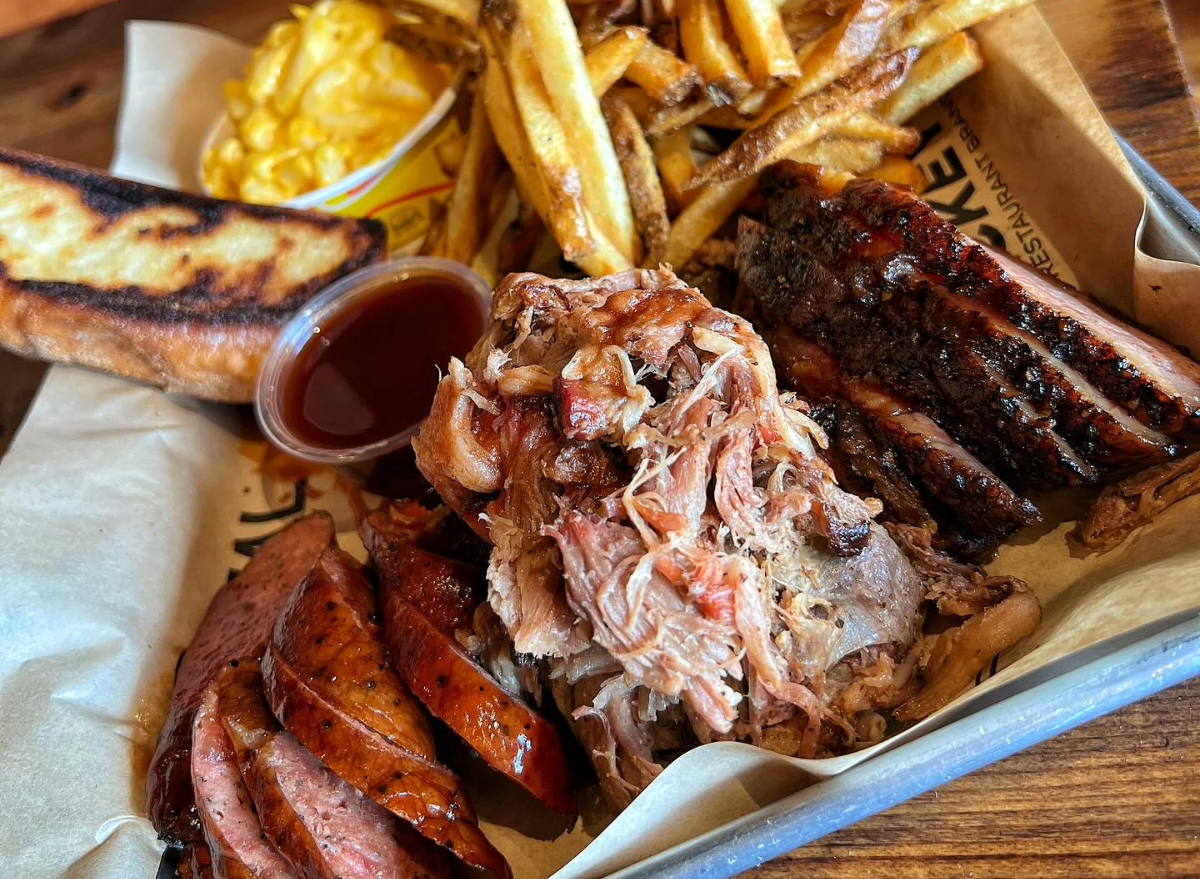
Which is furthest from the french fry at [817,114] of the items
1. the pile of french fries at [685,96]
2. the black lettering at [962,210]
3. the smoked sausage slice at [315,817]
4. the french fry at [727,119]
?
the smoked sausage slice at [315,817]

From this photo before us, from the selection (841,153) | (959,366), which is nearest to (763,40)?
(841,153)

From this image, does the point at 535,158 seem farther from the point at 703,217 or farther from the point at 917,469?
the point at 917,469

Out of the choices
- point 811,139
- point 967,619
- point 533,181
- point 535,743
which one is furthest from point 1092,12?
point 535,743

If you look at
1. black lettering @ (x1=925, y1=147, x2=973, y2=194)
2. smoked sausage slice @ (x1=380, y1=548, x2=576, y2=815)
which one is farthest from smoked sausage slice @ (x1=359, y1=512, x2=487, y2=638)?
black lettering @ (x1=925, y1=147, x2=973, y2=194)

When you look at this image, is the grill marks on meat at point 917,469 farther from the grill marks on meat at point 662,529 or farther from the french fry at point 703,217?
the french fry at point 703,217

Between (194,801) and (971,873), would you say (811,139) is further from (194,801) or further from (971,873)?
(194,801)

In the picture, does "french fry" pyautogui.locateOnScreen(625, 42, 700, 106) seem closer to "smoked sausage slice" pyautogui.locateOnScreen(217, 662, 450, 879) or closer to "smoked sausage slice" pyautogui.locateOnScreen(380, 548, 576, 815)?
"smoked sausage slice" pyautogui.locateOnScreen(380, 548, 576, 815)

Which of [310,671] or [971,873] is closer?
[971,873]
